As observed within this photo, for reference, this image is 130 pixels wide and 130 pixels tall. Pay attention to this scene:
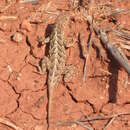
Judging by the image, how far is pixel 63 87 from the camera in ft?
20.8

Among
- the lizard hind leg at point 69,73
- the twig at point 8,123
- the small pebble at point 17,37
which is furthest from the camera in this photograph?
the small pebble at point 17,37

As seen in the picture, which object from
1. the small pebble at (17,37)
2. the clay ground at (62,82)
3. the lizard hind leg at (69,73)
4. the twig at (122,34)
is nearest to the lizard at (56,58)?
the lizard hind leg at (69,73)

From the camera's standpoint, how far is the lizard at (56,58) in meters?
6.27

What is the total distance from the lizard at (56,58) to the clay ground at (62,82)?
11 centimetres

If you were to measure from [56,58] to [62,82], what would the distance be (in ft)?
1.39

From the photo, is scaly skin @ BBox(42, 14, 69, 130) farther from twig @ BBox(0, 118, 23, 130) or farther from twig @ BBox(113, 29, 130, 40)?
twig @ BBox(113, 29, 130, 40)

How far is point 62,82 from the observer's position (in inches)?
251

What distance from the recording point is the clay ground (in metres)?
5.98

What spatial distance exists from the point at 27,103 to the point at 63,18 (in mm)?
1530

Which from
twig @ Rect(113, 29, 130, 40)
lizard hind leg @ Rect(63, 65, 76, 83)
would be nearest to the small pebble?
lizard hind leg @ Rect(63, 65, 76, 83)

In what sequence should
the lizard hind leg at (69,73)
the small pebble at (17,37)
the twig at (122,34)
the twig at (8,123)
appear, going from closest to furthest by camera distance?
the twig at (8,123) → the lizard hind leg at (69,73) → the twig at (122,34) → the small pebble at (17,37)

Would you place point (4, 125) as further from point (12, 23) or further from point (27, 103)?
point (12, 23)

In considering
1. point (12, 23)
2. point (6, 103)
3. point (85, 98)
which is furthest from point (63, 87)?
point (12, 23)

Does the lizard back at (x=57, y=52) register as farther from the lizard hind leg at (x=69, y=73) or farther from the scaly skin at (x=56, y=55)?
the lizard hind leg at (x=69, y=73)
